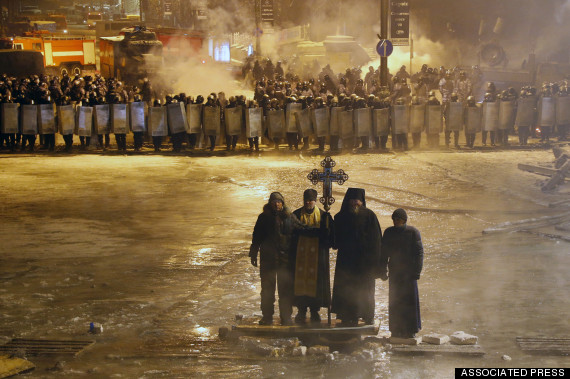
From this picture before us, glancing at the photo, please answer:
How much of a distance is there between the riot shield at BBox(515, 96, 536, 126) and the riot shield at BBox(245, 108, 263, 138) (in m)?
7.29

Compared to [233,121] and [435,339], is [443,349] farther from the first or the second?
[233,121]

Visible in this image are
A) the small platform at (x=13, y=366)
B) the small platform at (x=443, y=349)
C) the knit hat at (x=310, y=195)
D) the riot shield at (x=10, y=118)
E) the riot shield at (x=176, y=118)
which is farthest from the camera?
the riot shield at (x=176, y=118)

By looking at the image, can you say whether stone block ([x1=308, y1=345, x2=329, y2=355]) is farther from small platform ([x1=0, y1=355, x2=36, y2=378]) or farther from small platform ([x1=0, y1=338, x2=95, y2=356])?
small platform ([x1=0, y1=355, x2=36, y2=378])

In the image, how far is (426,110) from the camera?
21297 millimetres

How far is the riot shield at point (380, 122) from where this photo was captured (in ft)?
67.9

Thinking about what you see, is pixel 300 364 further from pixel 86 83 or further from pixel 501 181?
pixel 86 83

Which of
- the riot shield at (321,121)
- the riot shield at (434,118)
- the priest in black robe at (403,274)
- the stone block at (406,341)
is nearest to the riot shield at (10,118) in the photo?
the riot shield at (321,121)

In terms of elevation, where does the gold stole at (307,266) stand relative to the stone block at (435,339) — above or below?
above

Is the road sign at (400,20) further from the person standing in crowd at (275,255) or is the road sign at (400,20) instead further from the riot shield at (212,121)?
the person standing in crowd at (275,255)

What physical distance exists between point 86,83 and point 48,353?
2001cm

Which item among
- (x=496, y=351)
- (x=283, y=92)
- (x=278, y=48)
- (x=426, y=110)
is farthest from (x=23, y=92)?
(x=278, y=48)

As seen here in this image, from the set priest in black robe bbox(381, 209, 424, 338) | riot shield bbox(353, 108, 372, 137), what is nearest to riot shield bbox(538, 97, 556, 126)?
riot shield bbox(353, 108, 372, 137)

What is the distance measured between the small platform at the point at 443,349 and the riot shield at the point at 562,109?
1627cm

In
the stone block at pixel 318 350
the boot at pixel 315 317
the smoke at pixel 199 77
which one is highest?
the smoke at pixel 199 77
